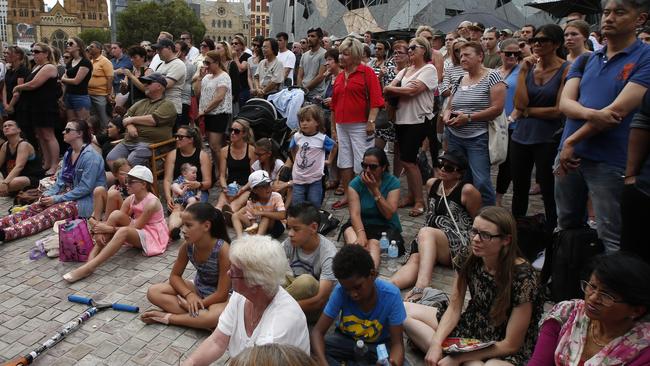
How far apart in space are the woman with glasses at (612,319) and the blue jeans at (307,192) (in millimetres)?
3865

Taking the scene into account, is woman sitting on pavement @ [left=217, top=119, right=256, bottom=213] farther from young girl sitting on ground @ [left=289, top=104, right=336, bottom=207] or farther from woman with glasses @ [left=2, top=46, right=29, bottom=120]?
woman with glasses @ [left=2, top=46, right=29, bottom=120]

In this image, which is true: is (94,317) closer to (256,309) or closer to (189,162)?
(256,309)

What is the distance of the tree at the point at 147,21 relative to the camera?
52.4 m

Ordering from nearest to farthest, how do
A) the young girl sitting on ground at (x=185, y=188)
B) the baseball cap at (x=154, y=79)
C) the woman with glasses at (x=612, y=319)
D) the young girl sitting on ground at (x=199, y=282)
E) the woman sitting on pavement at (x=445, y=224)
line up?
1. the woman with glasses at (x=612, y=319)
2. the young girl sitting on ground at (x=199, y=282)
3. the woman sitting on pavement at (x=445, y=224)
4. the young girl sitting on ground at (x=185, y=188)
5. the baseball cap at (x=154, y=79)

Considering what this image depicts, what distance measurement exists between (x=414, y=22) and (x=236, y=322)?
28.0m

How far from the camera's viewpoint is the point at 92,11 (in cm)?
10062

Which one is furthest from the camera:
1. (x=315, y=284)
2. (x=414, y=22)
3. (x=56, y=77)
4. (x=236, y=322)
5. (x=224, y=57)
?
(x=414, y=22)

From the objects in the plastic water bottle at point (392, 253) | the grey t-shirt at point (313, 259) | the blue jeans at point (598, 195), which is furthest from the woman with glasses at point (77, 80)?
the blue jeans at point (598, 195)

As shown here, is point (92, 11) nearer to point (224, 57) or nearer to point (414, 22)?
point (414, 22)

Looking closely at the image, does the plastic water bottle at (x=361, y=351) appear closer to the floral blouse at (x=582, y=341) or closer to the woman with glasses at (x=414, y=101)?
the floral blouse at (x=582, y=341)

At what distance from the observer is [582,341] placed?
251cm

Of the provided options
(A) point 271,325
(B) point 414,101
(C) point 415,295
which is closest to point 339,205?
(B) point 414,101

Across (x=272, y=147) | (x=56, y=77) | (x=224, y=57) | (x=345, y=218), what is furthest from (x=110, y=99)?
(x=345, y=218)

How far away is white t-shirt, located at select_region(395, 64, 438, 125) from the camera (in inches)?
239
